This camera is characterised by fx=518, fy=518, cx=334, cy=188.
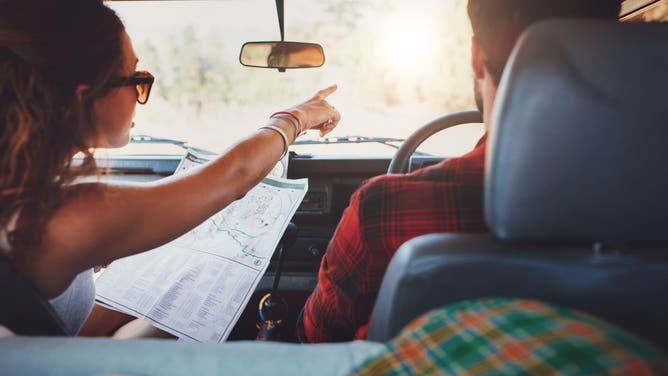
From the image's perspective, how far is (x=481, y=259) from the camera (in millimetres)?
920

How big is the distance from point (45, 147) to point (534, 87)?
1005 mm

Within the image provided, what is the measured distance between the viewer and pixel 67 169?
1180mm

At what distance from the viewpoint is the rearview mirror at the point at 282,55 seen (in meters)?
2.29

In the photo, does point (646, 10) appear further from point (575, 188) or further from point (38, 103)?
point (38, 103)

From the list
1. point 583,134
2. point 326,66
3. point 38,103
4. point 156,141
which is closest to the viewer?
point 583,134

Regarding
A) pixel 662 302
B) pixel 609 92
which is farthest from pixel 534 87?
pixel 662 302

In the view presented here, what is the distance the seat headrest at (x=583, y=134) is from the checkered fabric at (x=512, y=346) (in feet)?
0.52

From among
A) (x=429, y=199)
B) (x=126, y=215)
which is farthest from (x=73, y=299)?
(x=429, y=199)

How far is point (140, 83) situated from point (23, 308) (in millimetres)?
622

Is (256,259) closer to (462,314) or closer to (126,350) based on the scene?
(126,350)

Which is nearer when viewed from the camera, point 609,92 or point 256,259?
point 609,92

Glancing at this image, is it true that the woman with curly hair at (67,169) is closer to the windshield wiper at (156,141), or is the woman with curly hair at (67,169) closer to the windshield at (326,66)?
the windshield at (326,66)

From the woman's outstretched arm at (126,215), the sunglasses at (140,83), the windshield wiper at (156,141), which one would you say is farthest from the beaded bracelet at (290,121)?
the windshield wiper at (156,141)

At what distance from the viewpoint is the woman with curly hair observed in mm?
1085
